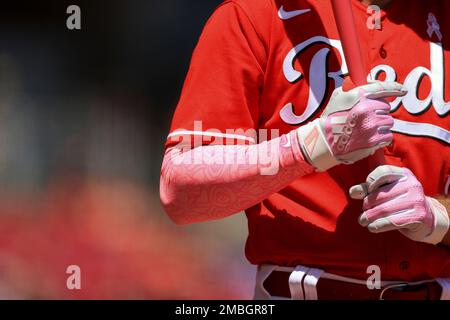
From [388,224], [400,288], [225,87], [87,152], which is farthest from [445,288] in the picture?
[87,152]

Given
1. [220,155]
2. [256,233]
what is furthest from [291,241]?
[220,155]

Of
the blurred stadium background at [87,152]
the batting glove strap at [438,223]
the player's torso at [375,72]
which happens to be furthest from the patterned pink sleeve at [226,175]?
the blurred stadium background at [87,152]

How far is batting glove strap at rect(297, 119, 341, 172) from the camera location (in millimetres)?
1375

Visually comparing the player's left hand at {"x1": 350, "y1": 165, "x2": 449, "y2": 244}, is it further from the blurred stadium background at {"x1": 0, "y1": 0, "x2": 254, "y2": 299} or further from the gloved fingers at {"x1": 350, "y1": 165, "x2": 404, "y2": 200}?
the blurred stadium background at {"x1": 0, "y1": 0, "x2": 254, "y2": 299}

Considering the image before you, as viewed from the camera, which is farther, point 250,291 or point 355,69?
point 250,291

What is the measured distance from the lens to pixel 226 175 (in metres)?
1.41

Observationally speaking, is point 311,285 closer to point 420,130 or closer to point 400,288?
point 400,288

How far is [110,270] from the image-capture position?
8.84 ft

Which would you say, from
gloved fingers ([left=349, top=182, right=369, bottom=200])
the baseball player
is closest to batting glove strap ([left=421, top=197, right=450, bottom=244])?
the baseball player

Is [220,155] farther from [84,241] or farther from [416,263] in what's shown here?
[84,241]

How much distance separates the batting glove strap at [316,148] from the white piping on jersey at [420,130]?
0.19m

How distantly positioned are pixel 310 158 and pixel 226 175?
139 mm

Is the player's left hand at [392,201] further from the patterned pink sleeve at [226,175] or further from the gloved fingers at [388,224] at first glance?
the patterned pink sleeve at [226,175]
